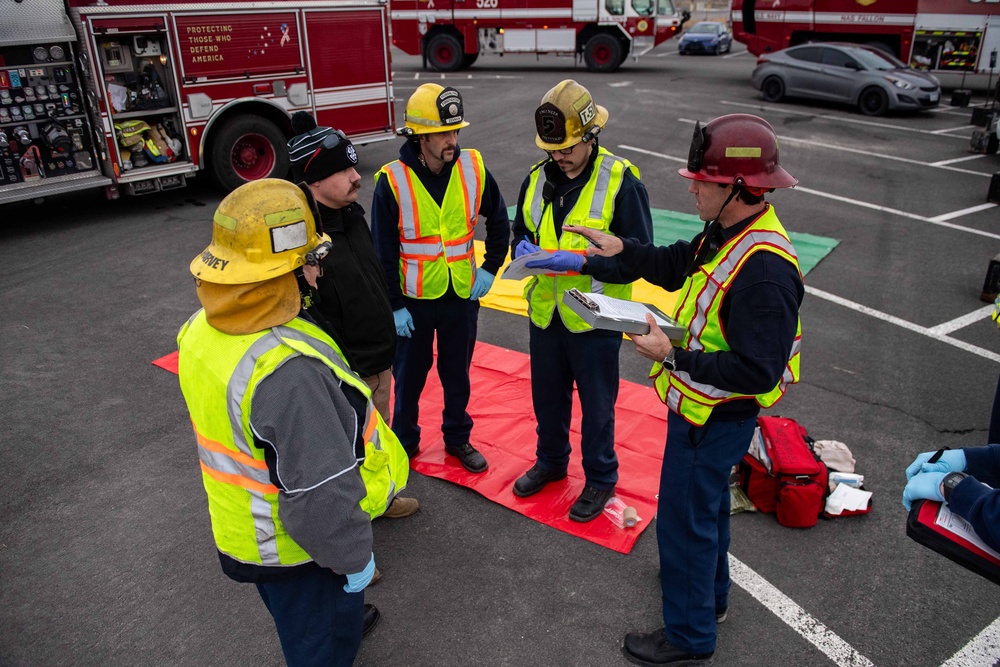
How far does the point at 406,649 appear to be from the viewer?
3211 mm

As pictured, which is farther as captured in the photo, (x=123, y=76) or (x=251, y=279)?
(x=123, y=76)

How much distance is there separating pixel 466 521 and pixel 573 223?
175cm

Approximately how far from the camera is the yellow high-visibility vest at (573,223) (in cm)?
358

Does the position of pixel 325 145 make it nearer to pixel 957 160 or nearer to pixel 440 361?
pixel 440 361

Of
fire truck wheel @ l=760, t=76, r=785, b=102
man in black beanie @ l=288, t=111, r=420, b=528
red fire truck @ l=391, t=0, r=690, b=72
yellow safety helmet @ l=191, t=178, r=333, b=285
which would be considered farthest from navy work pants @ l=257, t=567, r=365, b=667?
red fire truck @ l=391, t=0, r=690, b=72

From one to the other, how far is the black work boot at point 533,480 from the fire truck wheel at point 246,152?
7.15 meters

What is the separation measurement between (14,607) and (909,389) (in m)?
5.74

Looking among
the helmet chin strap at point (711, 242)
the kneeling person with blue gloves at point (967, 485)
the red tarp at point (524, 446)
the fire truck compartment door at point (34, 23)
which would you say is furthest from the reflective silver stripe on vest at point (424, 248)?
the fire truck compartment door at point (34, 23)

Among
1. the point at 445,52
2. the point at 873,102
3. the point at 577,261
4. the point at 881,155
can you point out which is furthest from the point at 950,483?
the point at 445,52

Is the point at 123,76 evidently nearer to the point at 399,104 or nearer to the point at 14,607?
the point at 14,607

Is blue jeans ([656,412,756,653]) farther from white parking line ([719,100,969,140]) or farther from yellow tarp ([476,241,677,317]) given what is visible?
white parking line ([719,100,969,140])

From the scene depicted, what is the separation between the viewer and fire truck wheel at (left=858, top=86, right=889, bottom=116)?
50.9ft

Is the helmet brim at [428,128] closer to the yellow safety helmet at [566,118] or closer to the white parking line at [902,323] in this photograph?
the yellow safety helmet at [566,118]

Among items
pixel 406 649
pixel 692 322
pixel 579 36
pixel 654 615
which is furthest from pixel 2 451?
pixel 579 36
